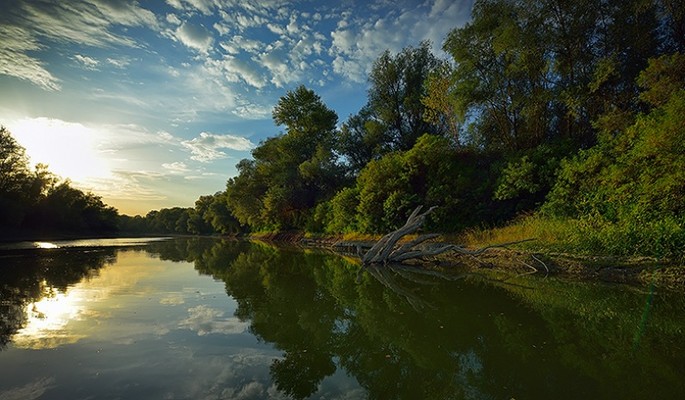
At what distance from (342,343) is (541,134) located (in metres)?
22.5

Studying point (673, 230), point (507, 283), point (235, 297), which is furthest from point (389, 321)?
point (673, 230)

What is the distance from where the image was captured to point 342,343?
16.9 ft

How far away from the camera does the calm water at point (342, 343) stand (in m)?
3.67

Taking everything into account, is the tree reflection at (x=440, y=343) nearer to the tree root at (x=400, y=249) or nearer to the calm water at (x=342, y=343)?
the calm water at (x=342, y=343)

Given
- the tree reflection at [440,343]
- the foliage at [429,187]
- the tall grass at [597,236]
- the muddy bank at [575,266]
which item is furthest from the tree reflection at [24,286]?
the foliage at [429,187]

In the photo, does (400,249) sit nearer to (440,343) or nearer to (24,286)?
(440,343)

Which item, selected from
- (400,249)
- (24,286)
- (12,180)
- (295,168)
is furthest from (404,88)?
(12,180)

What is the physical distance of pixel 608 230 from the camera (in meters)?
11.8

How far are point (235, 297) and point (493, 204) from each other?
16247mm

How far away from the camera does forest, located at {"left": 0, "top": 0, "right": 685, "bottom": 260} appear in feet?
38.1

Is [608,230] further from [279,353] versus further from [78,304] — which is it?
[78,304]

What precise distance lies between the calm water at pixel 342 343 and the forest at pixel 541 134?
487 centimetres

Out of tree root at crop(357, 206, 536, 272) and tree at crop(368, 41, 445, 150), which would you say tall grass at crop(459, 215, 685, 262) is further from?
tree at crop(368, 41, 445, 150)

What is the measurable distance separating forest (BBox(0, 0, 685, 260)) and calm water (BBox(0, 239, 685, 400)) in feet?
16.0
